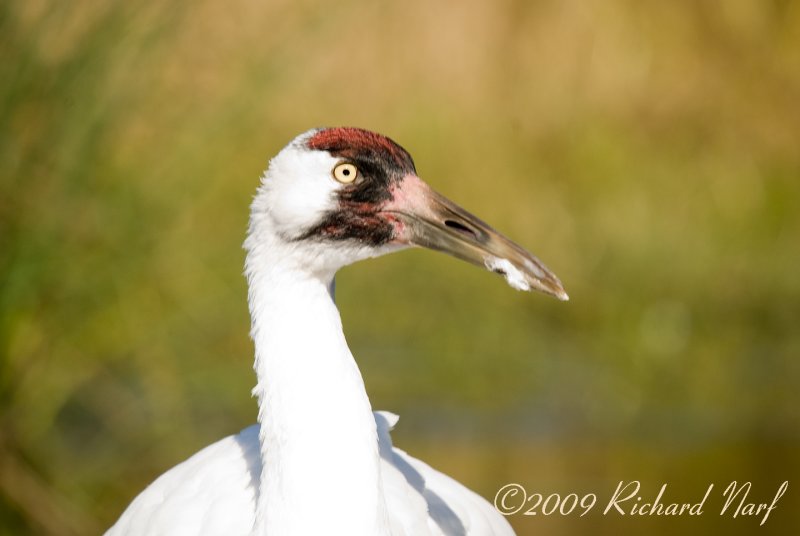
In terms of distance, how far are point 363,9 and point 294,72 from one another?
3.59 metres

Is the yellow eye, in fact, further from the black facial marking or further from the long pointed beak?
the long pointed beak

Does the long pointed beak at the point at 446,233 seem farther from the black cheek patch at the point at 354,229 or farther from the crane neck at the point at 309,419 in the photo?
the crane neck at the point at 309,419

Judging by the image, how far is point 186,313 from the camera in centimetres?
650

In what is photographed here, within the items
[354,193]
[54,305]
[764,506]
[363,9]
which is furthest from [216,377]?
[363,9]

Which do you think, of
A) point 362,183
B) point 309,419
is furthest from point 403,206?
point 309,419

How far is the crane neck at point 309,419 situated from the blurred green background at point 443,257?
2.46m

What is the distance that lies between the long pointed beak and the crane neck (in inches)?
11.0

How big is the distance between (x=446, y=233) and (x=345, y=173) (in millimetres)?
300

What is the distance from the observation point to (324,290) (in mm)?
3686

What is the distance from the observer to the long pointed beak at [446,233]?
3.72 m

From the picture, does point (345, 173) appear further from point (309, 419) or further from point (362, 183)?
point (309, 419)

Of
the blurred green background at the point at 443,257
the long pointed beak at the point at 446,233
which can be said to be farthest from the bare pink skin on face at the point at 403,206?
the blurred green background at the point at 443,257

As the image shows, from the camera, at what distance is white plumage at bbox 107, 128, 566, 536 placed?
3.60 meters

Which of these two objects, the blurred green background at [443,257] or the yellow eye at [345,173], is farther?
the blurred green background at [443,257]
